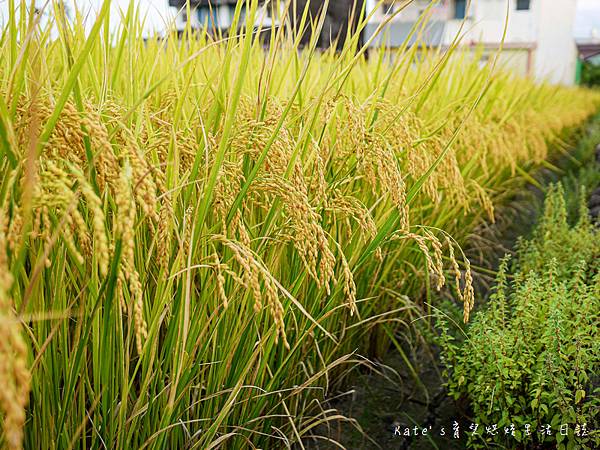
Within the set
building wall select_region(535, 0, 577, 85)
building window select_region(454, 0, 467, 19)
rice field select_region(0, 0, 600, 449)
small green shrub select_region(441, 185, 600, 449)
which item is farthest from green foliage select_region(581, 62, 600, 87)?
rice field select_region(0, 0, 600, 449)

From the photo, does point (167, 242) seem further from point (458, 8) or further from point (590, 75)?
point (590, 75)

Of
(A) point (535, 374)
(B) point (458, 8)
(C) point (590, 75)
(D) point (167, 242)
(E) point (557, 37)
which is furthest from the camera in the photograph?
(C) point (590, 75)

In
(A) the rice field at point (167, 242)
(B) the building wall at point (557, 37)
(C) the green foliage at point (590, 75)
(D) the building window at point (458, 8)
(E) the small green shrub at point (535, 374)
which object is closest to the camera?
(A) the rice field at point (167, 242)

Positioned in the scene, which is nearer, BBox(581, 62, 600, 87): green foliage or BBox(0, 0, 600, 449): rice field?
BBox(0, 0, 600, 449): rice field

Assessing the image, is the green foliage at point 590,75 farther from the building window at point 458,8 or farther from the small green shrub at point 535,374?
the small green shrub at point 535,374

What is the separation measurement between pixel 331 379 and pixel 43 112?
142 cm

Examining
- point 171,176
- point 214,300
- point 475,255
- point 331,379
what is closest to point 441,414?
point 331,379

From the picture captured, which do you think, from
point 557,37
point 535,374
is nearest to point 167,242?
point 535,374

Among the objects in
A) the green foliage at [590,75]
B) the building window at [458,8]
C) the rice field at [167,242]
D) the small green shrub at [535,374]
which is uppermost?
the building window at [458,8]

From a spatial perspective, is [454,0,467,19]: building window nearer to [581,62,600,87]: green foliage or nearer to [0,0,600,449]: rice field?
[581,62,600,87]: green foliage

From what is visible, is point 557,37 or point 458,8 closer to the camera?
point 458,8

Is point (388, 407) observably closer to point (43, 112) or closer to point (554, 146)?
point (43, 112)

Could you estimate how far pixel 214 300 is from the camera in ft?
4.85

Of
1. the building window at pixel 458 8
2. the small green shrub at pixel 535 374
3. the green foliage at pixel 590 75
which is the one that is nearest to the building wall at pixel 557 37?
the green foliage at pixel 590 75
